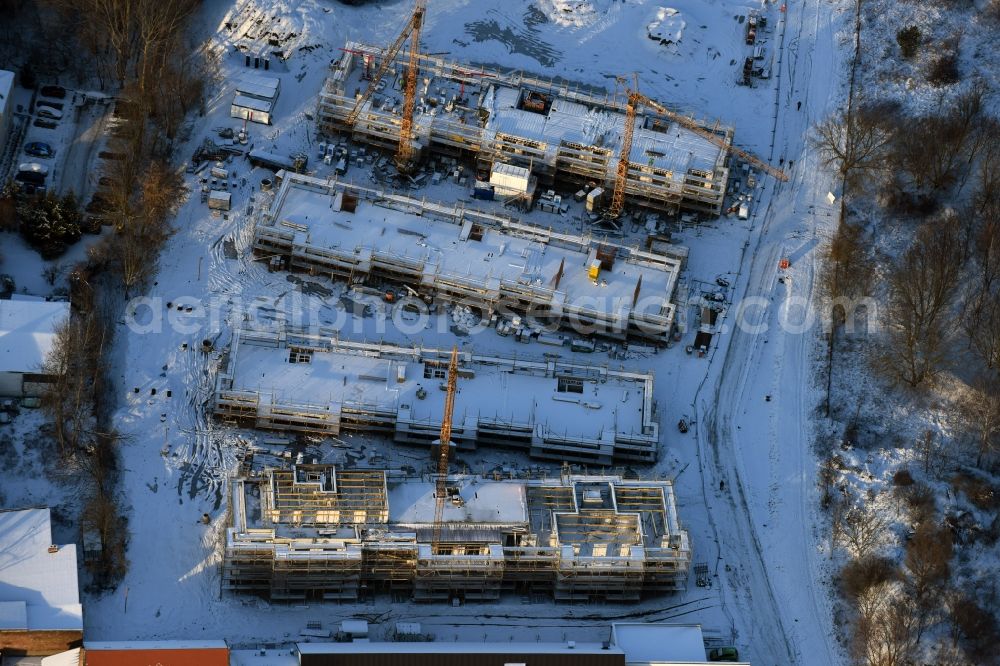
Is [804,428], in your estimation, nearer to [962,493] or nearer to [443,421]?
[962,493]

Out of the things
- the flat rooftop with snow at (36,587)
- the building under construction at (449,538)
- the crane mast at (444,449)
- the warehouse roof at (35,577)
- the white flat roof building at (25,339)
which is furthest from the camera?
the white flat roof building at (25,339)

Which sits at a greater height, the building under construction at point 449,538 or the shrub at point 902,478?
the shrub at point 902,478

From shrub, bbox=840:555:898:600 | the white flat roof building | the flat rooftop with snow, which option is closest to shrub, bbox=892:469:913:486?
shrub, bbox=840:555:898:600

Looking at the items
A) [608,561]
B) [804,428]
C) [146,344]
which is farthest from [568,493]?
[146,344]

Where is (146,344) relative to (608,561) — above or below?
above

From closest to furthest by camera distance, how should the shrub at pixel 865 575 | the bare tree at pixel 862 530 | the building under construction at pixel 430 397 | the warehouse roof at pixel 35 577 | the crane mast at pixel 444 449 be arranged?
1. the warehouse roof at pixel 35 577
2. the crane mast at pixel 444 449
3. the shrub at pixel 865 575
4. the bare tree at pixel 862 530
5. the building under construction at pixel 430 397

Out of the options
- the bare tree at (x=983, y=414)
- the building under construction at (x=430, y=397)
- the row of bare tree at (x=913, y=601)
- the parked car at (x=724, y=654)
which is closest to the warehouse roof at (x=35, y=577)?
the building under construction at (x=430, y=397)

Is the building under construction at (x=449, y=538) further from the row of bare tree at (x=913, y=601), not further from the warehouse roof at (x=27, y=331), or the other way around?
the warehouse roof at (x=27, y=331)
